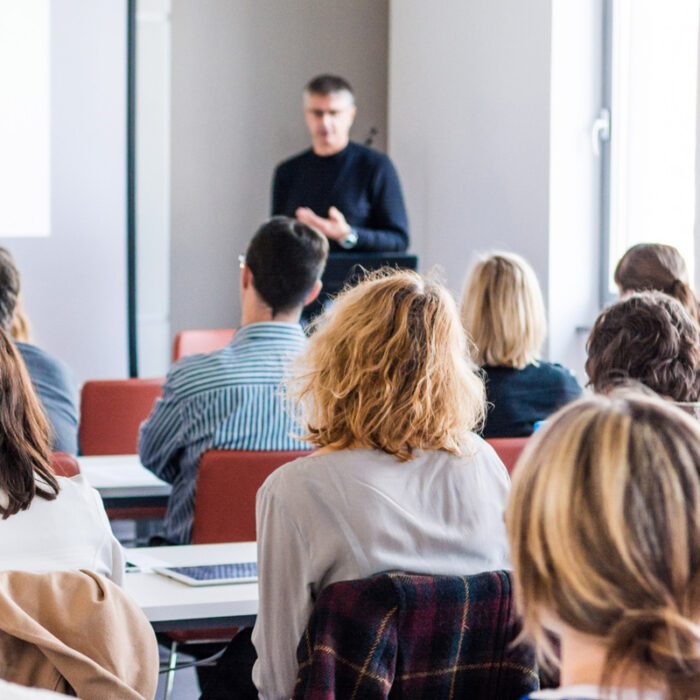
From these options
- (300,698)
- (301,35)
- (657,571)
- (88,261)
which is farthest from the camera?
(301,35)

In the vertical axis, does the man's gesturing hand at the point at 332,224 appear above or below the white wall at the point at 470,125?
below

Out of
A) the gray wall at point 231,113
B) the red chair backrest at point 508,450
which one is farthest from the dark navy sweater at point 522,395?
the gray wall at point 231,113

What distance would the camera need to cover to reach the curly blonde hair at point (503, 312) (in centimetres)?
324

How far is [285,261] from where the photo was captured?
10.8ft

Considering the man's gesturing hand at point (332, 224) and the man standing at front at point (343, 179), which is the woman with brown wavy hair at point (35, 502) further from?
the man standing at front at point (343, 179)

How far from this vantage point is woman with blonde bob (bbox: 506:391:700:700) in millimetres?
947

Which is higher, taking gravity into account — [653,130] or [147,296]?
[653,130]

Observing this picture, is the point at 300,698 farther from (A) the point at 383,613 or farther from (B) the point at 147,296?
(B) the point at 147,296

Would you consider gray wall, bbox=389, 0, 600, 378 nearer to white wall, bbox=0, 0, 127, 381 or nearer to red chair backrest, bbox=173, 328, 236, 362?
red chair backrest, bbox=173, 328, 236, 362

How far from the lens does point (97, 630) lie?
1.62 m

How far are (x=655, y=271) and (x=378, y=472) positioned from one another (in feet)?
5.55

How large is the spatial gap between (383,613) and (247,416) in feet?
4.76

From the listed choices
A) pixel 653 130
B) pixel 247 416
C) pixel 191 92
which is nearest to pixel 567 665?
pixel 247 416

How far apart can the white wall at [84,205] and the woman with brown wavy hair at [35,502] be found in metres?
4.24
